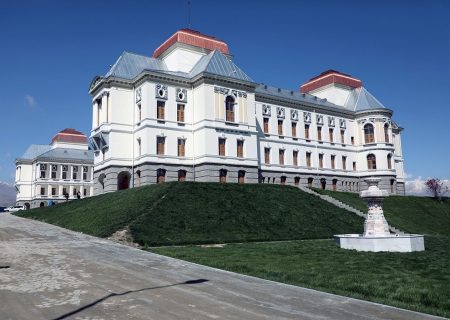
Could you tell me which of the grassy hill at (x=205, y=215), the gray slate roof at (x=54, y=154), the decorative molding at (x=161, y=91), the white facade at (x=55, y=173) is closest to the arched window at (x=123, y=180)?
the grassy hill at (x=205, y=215)

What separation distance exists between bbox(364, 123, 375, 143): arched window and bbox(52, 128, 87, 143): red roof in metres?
60.7

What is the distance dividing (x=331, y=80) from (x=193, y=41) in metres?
27.8

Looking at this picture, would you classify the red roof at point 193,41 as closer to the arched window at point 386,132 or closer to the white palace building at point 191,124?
the white palace building at point 191,124

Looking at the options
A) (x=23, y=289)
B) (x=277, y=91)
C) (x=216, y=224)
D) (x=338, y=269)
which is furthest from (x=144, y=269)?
(x=277, y=91)

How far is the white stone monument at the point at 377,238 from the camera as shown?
2148 cm

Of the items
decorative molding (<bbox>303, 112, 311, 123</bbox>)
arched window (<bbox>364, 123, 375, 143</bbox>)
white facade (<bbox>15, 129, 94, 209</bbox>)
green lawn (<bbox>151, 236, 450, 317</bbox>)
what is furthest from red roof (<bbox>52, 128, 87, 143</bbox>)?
green lawn (<bbox>151, 236, 450, 317</bbox>)

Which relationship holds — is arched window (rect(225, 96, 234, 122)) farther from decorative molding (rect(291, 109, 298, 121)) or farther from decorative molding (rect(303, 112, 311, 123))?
decorative molding (rect(303, 112, 311, 123))

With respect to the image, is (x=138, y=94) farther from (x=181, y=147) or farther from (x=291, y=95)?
(x=291, y=95)

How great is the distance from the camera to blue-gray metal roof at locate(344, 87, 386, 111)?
66.6 metres

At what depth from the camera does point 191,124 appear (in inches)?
1895

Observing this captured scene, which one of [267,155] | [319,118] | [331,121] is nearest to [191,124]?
[267,155]

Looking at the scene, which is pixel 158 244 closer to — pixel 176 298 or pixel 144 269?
pixel 144 269

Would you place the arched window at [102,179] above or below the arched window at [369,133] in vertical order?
below

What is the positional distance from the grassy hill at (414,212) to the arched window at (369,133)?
11.7 metres
